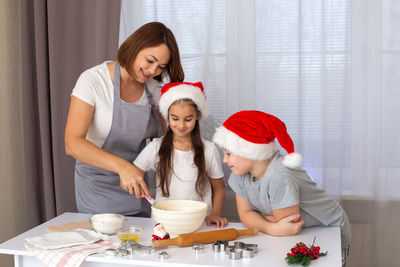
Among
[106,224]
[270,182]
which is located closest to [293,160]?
[270,182]

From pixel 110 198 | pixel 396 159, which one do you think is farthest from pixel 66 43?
pixel 396 159

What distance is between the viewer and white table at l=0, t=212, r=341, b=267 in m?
1.35

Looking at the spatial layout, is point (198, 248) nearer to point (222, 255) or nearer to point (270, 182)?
point (222, 255)

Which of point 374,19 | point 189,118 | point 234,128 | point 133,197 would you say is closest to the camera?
point 234,128

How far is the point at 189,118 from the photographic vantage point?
1945 mm

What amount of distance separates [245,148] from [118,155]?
610mm

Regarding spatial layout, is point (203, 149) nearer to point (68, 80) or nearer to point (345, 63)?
point (345, 63)

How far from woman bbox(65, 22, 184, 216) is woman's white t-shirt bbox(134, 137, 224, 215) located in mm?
85

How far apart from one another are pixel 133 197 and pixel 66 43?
3.25 ft

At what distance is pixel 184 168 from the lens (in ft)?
6.43

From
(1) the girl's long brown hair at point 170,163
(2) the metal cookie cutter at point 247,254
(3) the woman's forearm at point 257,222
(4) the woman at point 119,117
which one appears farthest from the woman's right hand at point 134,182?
(2) the metal cookie cutter at point 247,254

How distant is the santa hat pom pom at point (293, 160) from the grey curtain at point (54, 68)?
1.24 metres

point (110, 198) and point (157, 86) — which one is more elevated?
point (157, 86)

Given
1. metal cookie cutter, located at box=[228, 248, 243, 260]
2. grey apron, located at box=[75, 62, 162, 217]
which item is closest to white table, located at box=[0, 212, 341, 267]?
metal cookie cutter, located at box=[228, 248, 243, 260]
